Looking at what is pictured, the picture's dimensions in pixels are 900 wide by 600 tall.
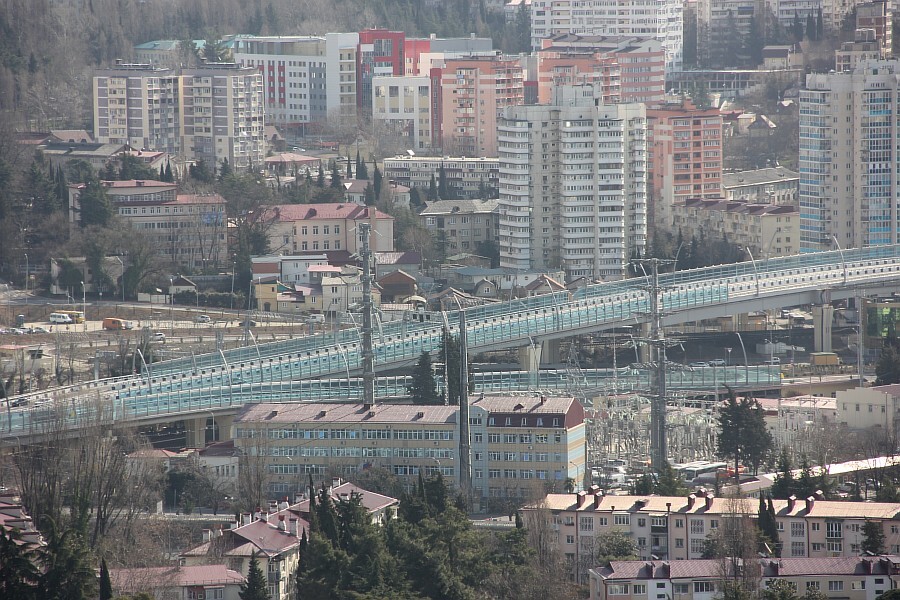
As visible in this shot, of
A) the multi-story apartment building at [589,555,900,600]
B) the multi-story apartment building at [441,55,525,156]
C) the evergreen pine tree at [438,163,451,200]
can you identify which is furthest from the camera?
the multi-story apartment building at [441,55,525,156]

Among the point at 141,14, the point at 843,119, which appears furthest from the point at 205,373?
the point at 141,14

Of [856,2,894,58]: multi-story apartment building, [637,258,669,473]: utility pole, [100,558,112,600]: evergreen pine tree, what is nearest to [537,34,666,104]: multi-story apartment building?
[856,2,894,58]: multi-story apartment building

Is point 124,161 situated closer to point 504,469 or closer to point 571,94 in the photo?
point 571,94

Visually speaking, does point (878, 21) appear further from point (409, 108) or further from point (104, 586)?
point (104, 586)

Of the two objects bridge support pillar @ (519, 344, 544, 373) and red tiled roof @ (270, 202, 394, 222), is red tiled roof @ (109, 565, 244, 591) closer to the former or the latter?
bridge support pillar @ (519, 344, 544, 373)

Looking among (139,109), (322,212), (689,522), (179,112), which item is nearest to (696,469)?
(689,522)
